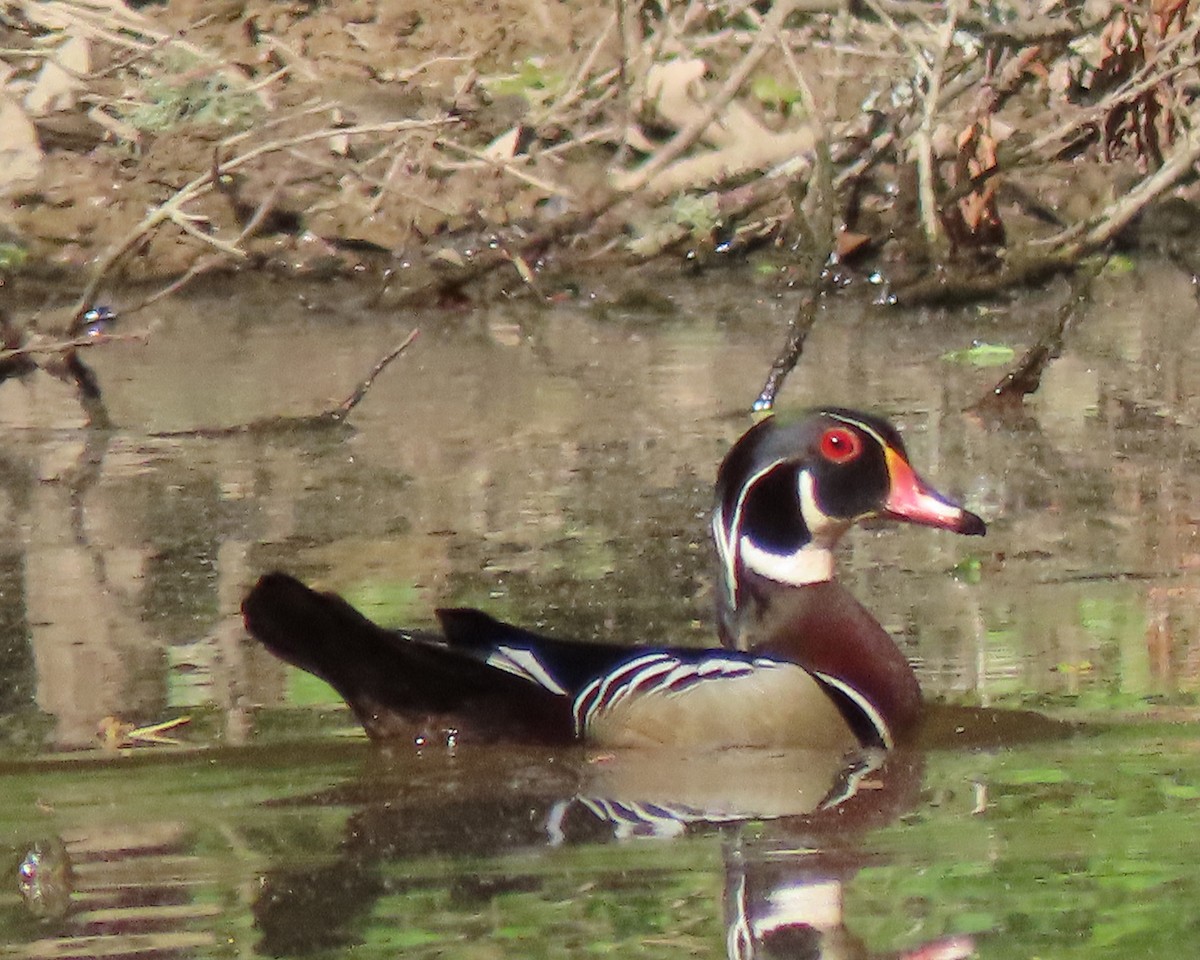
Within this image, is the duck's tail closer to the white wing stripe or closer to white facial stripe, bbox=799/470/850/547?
the white wing stripe

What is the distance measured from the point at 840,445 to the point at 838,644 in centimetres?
46

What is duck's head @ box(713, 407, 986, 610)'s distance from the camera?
570 cm

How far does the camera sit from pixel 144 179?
13023mm

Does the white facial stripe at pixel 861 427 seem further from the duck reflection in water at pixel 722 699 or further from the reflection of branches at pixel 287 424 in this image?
the reflection of branches at pixel 287 424

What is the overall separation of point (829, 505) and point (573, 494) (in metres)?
2.08

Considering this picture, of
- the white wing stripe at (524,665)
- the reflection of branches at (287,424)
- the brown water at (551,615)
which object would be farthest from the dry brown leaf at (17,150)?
the white wing stripe at (524,665)

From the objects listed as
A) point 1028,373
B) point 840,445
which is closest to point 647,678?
point 840,445

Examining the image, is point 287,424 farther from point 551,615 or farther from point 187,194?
point 551,615

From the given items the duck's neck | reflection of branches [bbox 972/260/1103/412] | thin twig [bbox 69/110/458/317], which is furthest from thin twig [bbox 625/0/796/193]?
the duck's neck

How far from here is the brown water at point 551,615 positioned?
4105mm

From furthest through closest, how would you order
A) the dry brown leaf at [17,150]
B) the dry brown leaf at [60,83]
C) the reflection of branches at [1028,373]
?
the dry brown leaf at [17,150], the dry brown leaf at [60,83], the reflection of branches at [1028,373]

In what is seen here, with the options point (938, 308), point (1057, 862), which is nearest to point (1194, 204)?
point (938, 308)

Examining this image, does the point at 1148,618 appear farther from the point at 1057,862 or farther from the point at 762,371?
the point at 762,371

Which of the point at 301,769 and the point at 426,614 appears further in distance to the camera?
the point at 426,614
